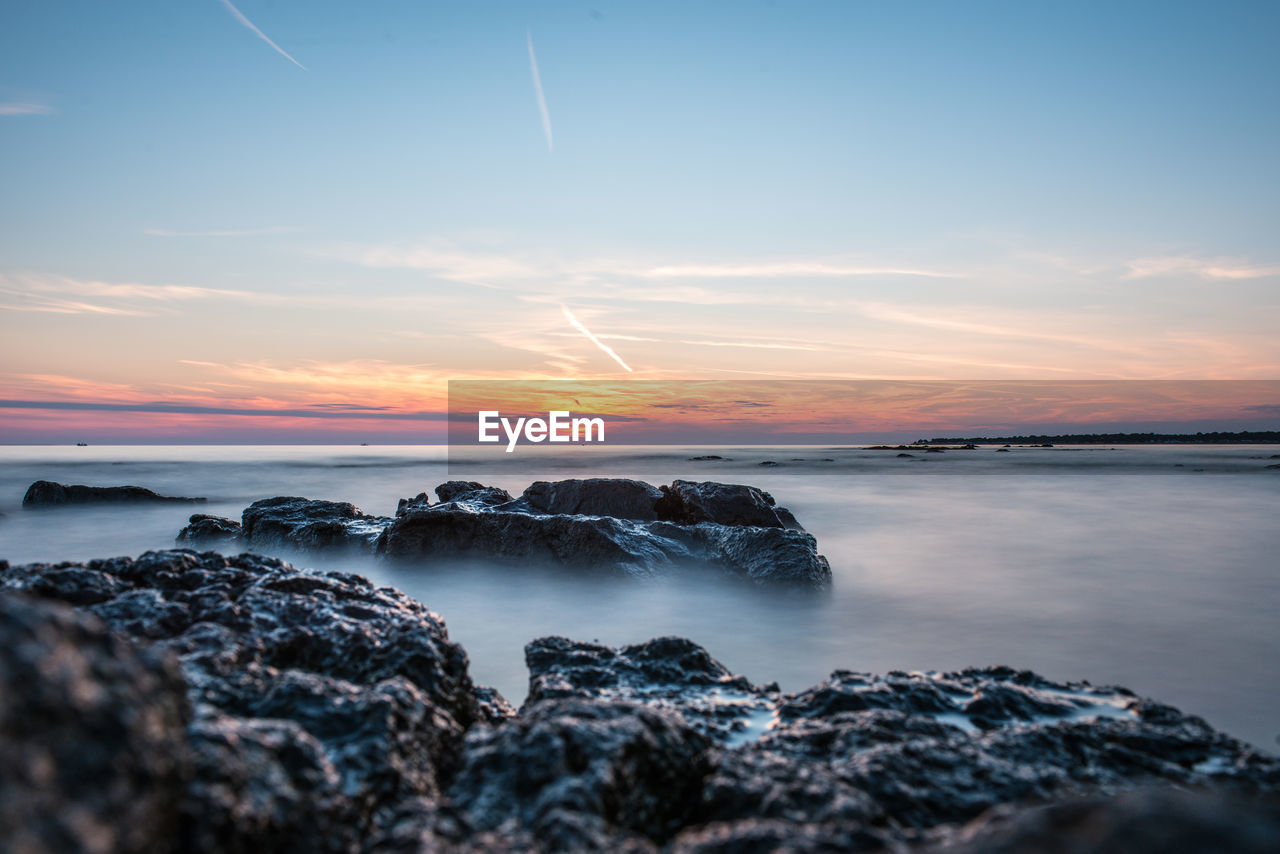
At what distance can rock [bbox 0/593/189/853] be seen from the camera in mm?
1061

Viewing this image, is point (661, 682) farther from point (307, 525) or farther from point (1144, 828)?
point (307, 525)

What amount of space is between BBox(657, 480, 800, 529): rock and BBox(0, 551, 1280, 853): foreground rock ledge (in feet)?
21.0

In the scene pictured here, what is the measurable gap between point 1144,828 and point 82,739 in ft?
5.84

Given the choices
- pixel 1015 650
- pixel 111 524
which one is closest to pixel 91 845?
pixel 1015 650

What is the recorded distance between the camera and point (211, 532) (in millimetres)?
10688

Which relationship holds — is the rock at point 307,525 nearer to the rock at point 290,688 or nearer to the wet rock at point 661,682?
the rock at point 290,688

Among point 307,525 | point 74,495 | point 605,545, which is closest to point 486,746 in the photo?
point 605,545

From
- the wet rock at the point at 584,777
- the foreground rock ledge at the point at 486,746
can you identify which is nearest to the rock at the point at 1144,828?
the foreground rock ledge at the point at 486,746

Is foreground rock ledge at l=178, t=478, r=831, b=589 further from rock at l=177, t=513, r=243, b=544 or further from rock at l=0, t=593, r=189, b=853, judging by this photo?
rock at l=0, t=593, r=189, b=853

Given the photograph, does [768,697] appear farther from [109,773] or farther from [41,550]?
[41,550]

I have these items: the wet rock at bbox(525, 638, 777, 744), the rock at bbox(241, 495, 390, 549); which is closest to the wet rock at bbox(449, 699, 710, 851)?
the wet rock at bbox(525, 638, 777, 744)

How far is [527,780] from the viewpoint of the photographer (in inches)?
75.0

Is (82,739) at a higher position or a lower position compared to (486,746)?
higher

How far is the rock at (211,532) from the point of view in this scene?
10.5 meters
